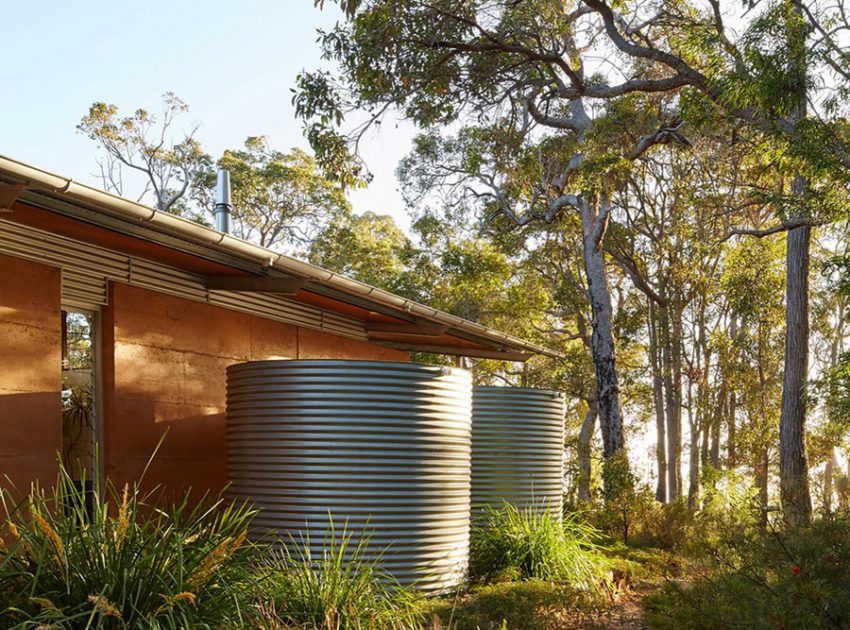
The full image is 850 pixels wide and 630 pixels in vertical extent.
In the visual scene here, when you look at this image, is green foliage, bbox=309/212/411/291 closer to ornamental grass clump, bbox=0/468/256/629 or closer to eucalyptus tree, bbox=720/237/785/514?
eucalyptus tree, bbox=720/237/785/514

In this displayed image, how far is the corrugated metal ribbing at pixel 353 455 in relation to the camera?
7297 mm

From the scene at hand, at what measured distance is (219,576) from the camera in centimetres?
471

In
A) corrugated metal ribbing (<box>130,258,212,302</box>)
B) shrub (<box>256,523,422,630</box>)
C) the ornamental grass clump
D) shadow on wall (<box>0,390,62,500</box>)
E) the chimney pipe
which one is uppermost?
the chimney pipe

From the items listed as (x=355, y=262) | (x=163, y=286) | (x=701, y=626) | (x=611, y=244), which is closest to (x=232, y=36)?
(x=355, y=262)

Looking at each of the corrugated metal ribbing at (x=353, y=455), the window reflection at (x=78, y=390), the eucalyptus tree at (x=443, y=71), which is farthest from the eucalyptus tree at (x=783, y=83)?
the window reflection at (x=78, y=390)

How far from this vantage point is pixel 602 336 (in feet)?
59.2

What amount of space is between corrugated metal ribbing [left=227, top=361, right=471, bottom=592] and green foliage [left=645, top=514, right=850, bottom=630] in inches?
87.1

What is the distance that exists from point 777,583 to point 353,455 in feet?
11.1

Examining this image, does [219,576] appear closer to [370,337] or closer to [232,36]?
[370,337]

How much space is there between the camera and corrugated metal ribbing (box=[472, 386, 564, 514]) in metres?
9.85

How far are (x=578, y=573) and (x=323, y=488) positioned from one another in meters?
2.83

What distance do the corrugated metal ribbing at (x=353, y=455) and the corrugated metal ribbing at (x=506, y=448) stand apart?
6.45 ft

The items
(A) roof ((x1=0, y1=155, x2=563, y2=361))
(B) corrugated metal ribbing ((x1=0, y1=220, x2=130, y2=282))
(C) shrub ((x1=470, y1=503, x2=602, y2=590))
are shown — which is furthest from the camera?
(C) shrub ((x1=470, y1=503, x2=602, y2=590))

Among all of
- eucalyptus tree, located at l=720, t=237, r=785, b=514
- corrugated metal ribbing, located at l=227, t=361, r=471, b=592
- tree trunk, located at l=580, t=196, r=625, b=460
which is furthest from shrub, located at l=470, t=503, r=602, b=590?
eucalyptus tree, located at l=720, t=237, r=785, b=514
